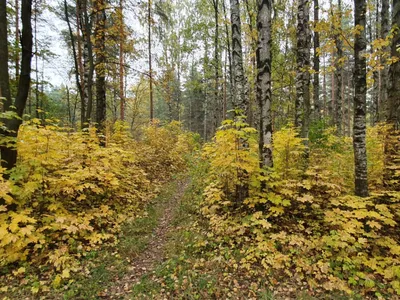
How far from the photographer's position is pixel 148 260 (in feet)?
14.8

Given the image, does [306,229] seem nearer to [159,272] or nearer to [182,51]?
[159,272]

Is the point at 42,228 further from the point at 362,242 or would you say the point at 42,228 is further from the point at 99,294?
the point at 362,242

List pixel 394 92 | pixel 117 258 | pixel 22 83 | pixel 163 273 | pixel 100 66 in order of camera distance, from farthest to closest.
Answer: pixel 100 66, pixel 394 92, pixel 22 83, pixel 117 258, pixel 163 273

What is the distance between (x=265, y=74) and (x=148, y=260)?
479 cm

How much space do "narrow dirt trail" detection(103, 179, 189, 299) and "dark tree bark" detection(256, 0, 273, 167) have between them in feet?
9.88

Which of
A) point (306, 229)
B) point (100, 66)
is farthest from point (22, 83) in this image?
point (306, 229)

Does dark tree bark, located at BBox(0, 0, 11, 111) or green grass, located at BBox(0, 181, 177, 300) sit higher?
dark tree bark, located at BBox(0, 0, 11, 111)

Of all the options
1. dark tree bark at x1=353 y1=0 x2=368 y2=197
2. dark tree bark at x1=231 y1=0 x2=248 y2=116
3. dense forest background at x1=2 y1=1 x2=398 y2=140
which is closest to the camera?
dark tree bark at x1=353 y1=0 x2=368 y2=197

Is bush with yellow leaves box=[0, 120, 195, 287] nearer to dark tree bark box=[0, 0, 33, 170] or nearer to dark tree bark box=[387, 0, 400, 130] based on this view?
dark tree bark box=[0, 0, 33, 170]

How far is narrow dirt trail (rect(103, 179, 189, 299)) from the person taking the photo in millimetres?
3641

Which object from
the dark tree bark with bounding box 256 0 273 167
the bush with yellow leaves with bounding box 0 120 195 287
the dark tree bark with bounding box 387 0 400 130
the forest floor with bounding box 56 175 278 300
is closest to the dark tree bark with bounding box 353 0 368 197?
the dark tree bark with bounding box 256 0 273 167

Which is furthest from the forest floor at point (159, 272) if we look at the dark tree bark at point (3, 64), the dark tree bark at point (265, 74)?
the dark tree bark at point (3, 64)

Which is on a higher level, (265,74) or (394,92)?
(265,74)

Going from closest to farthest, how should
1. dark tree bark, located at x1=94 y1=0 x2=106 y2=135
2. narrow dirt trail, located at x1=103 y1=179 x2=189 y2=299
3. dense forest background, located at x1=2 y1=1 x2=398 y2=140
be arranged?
1. narrow dirt trail, located at x1=103 y1=179 x2=189 y2=299
2. dense forest background, located at x1=2 y1=1 x2=398 y2=140
3. dark tree bark, located at x1=94 y1=0 x2=106 y2=135
